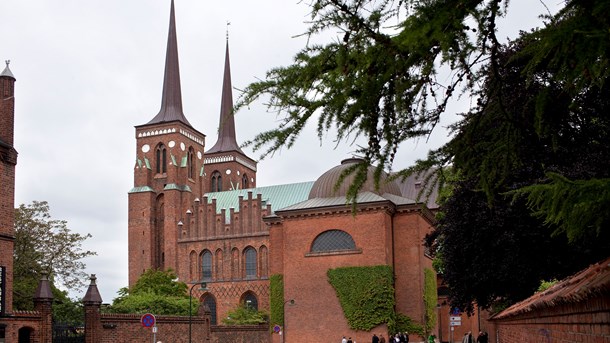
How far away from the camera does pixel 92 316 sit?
2684 centimetres

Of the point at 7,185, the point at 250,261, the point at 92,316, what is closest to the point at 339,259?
the point at 92,316

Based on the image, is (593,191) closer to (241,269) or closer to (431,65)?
(431,65)

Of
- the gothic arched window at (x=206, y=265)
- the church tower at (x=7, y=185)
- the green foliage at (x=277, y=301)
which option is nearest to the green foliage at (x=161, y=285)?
the gothic arched window at (x=206, y=265)

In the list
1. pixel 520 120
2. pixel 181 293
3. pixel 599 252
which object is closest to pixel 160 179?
pixel 181 293

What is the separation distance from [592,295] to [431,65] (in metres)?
1.71

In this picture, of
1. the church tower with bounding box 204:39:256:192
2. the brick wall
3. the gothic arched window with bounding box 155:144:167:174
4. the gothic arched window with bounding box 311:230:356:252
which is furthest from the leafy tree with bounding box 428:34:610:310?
the church tower with bounding box 204:39:256:192

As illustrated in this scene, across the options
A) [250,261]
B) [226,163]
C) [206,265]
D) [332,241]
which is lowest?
[206,265]

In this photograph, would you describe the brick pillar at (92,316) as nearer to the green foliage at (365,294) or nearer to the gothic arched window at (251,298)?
the green foliage at (365,294)

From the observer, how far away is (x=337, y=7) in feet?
13.2

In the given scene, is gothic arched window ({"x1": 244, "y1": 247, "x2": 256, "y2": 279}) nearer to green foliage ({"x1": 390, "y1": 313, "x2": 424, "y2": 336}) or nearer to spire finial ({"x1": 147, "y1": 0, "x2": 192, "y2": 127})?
spire finial ({"x1": 147, "y1": 0, "x2": 192, "y2": 127})

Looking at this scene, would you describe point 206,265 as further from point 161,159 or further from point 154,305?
point 154,305

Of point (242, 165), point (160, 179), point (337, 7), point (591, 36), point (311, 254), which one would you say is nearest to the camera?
point (591, 36)

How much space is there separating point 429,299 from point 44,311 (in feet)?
82.9

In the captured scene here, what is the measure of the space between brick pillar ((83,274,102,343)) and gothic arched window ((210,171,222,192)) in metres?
62.8
